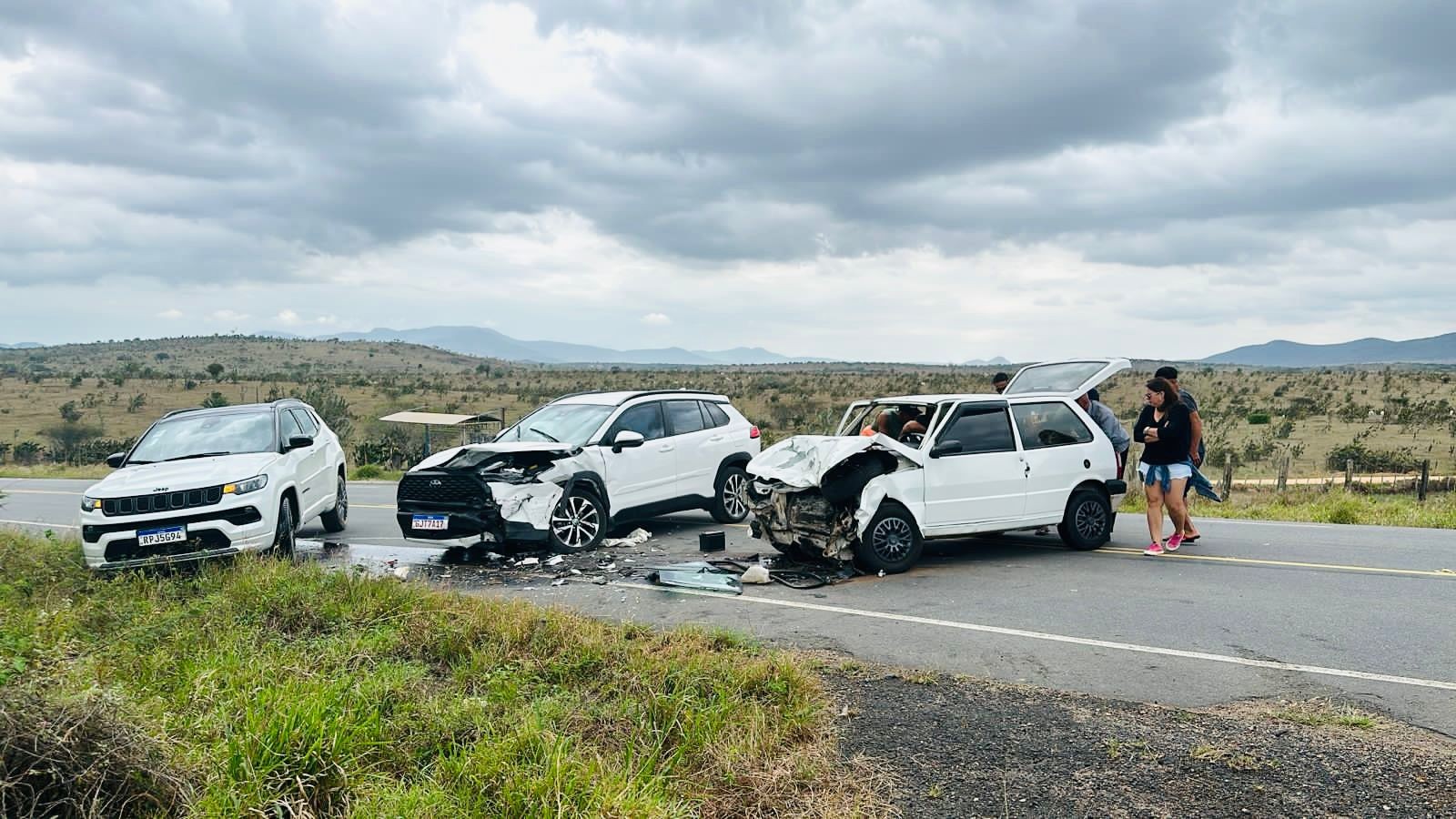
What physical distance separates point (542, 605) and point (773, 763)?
170 inches

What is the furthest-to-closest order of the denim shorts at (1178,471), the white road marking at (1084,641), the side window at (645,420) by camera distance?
the side window at (645,420) → the denim shorts at (1178,471) → the white road marking at (1084,641)

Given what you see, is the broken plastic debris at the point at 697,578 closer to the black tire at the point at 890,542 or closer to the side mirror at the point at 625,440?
the black tire at the point at 890,542

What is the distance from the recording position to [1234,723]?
5461 mm

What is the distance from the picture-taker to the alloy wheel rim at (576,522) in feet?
36.1

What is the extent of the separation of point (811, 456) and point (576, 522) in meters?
2.93

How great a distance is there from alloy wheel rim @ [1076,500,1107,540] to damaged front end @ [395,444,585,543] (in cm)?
580

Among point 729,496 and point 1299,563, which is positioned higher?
point 729,496

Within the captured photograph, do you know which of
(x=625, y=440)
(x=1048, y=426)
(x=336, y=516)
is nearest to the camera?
(x=1048, y=426)

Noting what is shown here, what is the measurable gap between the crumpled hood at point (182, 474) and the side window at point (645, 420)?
400 cm

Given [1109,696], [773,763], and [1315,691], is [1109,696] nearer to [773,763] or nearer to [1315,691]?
[1315,691]

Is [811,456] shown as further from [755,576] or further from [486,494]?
[486,494]

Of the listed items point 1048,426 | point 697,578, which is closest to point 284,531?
point 697,578

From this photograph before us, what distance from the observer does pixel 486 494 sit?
1059cm

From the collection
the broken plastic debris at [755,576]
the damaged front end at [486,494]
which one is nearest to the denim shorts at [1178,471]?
the broken plastic debris at [755,576]
